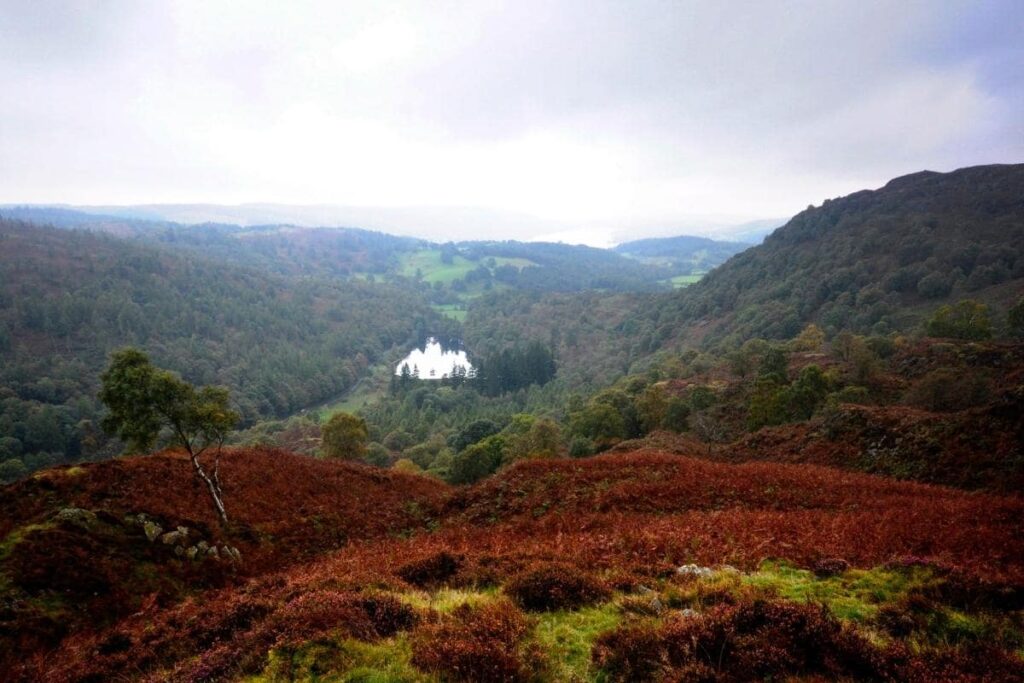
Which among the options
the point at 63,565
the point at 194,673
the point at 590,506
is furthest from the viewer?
the point at 590,506

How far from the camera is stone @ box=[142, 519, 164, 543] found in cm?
1684

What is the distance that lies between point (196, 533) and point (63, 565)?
13.8ft

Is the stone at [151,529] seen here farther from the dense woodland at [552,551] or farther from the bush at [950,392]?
the bush at [950,392]

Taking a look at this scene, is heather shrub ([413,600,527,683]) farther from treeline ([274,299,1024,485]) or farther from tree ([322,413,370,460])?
tree ([322,413,370,460])

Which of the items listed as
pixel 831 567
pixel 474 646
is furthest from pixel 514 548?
pixel 831 567

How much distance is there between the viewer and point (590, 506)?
824 inches

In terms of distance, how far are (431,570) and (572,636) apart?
542cm

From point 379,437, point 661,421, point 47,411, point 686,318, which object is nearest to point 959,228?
point 686,318

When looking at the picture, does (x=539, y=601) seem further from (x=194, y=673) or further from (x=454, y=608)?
(x=194, y=673)

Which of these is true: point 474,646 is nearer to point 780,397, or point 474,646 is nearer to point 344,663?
point 344,663

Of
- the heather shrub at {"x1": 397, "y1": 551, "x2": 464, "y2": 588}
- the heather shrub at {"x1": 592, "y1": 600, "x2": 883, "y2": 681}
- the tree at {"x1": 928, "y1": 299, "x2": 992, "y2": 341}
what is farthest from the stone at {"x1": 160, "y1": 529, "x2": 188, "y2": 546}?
the tree at {"x1": 928, "y1": 299, "x2": 992, "y2": 341}

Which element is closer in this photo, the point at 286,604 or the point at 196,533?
the point at 286,604

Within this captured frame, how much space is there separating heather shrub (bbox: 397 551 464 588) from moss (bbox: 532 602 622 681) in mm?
3824

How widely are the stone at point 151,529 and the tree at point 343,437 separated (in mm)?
35377
